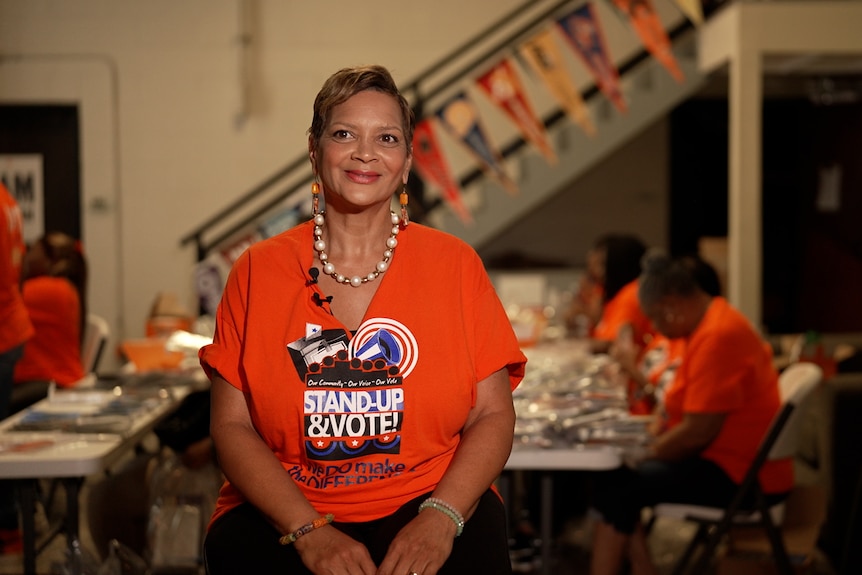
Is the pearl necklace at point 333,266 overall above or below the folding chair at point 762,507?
above

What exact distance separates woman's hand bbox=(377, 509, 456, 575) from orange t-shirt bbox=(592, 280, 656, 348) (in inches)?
121

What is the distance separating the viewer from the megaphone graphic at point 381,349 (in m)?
1.93

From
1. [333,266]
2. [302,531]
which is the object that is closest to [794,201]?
[333,266]

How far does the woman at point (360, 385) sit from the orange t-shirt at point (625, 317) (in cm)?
294

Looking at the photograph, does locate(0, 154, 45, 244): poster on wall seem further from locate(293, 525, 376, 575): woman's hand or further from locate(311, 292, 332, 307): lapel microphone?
locate(293, 525, 376, 575): woman's hand

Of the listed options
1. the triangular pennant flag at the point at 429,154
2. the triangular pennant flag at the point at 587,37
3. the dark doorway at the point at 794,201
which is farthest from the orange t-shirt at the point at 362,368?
the dark doorway at the point at 794,201

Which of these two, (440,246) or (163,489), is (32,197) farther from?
(440,246)

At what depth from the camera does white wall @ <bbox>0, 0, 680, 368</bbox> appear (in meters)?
9.05

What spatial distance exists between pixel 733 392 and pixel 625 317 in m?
1.81

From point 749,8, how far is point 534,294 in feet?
7.49

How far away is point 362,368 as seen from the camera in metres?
1.92

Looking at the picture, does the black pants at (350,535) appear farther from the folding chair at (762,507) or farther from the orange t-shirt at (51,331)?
the orange t-shirt at (51,331)

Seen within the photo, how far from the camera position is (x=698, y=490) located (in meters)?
3.37

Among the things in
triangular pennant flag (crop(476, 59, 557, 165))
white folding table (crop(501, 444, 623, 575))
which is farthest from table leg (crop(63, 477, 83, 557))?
triangular pennant flag (crop(476, 59, 557, 165))
